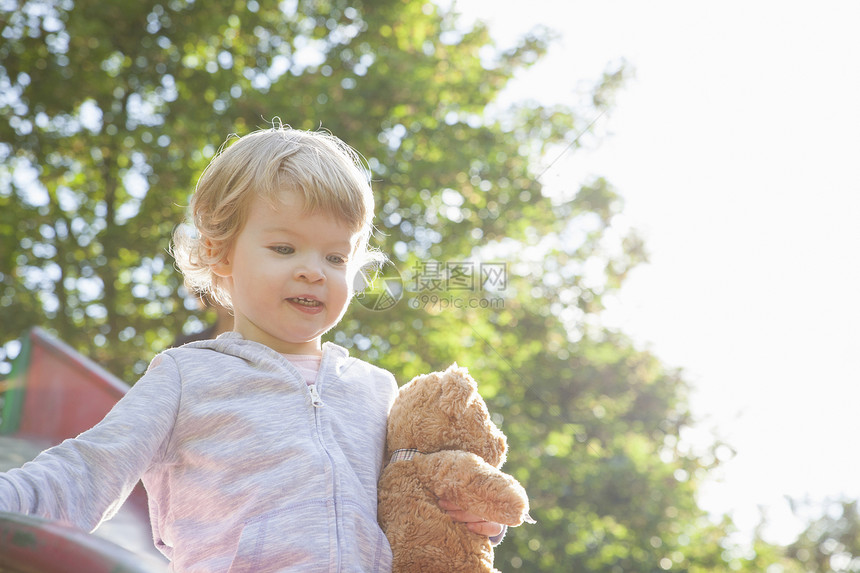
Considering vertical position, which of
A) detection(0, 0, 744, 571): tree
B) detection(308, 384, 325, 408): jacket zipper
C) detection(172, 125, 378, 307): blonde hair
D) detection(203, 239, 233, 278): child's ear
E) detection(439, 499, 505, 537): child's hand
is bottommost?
detection(0, 0, 744, 571): tree

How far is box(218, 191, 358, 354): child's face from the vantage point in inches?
50.5

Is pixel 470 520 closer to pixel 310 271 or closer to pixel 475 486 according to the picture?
pixel 475 486

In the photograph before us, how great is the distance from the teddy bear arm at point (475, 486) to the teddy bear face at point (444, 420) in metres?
0.04

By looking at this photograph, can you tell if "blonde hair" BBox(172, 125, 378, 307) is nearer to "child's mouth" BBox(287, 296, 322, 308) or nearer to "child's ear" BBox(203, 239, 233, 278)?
"child's ear" BBox(203, 239, 233, 278)

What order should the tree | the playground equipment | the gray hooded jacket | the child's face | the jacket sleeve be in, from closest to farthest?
the jacket sleeve → the gray hooded jacket → the child's face → the playground equipment → the tree

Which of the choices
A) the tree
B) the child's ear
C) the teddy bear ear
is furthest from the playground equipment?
the tree

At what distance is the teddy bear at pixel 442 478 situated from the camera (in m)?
1.18

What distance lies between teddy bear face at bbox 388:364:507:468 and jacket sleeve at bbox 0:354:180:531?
1.20 feet

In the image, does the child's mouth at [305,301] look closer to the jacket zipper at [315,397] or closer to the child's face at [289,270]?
the child's face at [289,270]

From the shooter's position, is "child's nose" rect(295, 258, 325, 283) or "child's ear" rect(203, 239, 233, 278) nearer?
"child's nose" rect(295, 258, 325, 283)

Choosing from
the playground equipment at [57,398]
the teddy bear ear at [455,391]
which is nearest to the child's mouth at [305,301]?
the teddy bear ear at [455,391]

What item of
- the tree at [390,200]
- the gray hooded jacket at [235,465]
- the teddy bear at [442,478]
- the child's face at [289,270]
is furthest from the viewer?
the tree at [390,200]

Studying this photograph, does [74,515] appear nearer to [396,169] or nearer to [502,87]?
[396,169]

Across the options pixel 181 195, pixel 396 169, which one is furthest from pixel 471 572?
pixel 181 195
